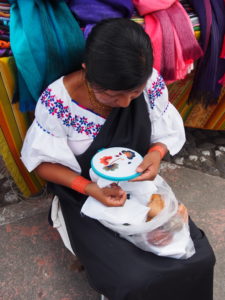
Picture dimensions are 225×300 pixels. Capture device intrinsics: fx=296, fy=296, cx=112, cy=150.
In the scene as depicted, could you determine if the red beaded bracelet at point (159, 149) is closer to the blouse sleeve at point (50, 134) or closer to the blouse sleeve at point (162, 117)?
the blouse sleeve at point (162, 117)

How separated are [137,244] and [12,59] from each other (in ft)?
3.04

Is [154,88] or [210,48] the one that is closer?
[154,88]

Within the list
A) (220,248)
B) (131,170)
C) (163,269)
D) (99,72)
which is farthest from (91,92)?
(220,248)

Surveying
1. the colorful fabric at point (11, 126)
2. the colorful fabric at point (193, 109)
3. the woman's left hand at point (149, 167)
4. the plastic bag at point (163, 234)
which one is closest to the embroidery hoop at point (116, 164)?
the woman's left hand at point (149, 167)

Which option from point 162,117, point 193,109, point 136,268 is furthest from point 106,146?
point 193,109

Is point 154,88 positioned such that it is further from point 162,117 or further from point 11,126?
point 11,126

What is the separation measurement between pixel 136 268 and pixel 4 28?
1.11 meters

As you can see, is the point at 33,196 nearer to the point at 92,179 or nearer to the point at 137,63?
the point at 92,179

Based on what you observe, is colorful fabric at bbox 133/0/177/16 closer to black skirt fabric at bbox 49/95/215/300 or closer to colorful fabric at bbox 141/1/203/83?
colorful fabric at bbox 141/1/203/83

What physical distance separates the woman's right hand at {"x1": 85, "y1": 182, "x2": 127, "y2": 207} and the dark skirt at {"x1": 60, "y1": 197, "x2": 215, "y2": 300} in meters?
0.14

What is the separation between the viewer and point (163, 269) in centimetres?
112

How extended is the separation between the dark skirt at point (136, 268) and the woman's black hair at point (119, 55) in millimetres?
619

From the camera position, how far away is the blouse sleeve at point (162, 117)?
4.22 feet

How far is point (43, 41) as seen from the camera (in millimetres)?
1184
